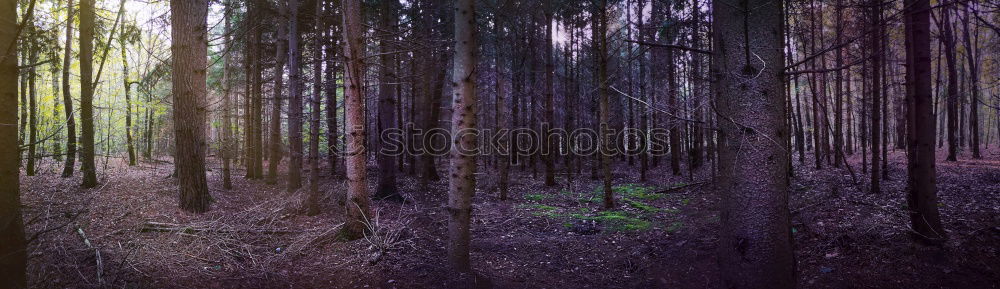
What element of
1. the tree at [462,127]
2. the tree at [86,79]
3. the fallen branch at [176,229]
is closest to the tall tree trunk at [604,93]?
the tree at [462,127]

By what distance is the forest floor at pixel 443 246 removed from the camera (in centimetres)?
522

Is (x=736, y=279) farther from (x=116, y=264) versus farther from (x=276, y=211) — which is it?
(x=276, y=211)

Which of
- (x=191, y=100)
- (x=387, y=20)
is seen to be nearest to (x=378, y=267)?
(x=191, y=100)

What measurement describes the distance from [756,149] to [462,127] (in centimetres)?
297

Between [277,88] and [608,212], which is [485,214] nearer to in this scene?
[608,212]

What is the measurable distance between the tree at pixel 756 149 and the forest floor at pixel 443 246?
6.02 feet

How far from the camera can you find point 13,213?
3.50 meters

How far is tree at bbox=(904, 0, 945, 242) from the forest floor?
33cm

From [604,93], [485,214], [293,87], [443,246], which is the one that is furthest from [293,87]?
Answer: [604,93]

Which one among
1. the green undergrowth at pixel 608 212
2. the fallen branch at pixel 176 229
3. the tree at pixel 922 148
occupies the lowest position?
the green undergrowth at pixel 608 212

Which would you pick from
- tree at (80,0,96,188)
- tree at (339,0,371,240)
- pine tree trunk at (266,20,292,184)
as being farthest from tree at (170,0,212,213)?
tree at (80,0,96,188)

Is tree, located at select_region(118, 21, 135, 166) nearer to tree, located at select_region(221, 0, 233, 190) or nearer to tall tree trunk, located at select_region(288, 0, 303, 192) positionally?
tree, located at select_region(221, 0, 233, 190)

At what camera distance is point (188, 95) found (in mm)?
8289

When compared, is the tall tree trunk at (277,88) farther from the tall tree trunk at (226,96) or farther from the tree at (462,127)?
the tree at (462,127)
